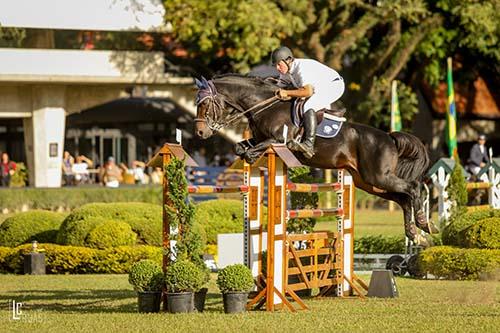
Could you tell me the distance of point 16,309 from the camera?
1489cm

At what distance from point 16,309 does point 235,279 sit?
9.18 ft

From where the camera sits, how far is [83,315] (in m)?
14.2

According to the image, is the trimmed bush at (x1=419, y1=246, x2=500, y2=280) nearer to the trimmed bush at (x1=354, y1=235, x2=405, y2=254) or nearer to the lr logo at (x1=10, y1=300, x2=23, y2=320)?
the trimmed bush at (x1=354, y1=235, x2=405, y2=254)

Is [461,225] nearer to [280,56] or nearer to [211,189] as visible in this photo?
[280,56]

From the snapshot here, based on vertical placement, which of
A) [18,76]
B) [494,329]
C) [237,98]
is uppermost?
[18,76]

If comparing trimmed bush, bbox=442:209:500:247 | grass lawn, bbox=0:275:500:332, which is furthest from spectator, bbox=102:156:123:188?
grass lawn, bbox=0:275:500:332

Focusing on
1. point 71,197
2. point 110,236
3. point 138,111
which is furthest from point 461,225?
point 138,111

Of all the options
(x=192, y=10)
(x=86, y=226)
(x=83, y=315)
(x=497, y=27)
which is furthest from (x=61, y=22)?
(x=83, y=315)

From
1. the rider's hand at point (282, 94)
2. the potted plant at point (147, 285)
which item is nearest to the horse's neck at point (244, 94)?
the rider's hand at point (282, 94)

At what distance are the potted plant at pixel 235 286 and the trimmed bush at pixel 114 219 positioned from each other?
773 cm

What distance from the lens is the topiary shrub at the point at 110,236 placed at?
21266 millimetres

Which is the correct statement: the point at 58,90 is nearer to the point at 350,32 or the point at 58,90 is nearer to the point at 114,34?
the point at 114,34

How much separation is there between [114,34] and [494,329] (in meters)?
33.9

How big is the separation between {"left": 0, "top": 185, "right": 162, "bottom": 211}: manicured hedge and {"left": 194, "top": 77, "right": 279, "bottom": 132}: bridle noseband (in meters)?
20.8
